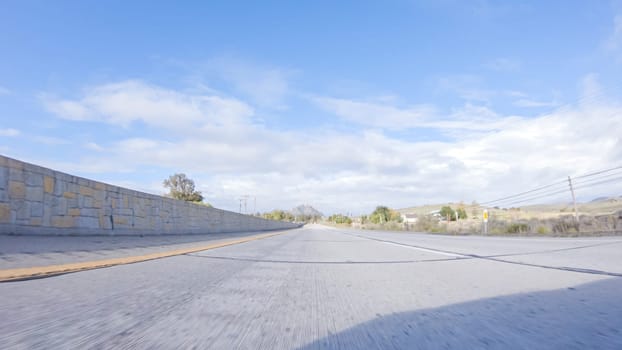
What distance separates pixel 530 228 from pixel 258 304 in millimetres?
22497

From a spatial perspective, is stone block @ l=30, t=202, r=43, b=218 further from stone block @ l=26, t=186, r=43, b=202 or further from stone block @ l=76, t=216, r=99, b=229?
stone block @ l=76, t=216, r=99, b=229

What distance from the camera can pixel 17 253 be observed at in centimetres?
508

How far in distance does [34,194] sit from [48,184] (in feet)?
1.32

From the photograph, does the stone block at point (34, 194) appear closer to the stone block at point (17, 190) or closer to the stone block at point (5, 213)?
the stone block at point (17, 190)

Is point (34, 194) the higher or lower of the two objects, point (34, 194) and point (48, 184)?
the lower

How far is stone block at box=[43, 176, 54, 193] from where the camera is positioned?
22.5ft

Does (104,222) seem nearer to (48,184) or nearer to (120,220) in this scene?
(120,220)

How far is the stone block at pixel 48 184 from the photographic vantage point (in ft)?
22.5

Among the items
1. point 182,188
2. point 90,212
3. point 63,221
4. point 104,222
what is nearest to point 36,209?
point 63,221

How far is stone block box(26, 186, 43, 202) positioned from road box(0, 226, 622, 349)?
377cm

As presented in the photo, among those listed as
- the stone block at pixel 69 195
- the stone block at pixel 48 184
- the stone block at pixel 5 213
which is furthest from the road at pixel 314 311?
the stone block at pixel 69 195

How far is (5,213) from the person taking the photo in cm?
598

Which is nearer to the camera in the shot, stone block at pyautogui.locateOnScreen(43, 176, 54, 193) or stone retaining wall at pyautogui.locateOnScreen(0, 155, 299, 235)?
stone retaining wall at pyautogui.locateOnScreen(0, 155, 299, 235)

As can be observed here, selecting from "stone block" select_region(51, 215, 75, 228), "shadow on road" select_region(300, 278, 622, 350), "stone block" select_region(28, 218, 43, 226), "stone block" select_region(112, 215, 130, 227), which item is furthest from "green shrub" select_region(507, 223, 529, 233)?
"stone block" select_region(28, 218, 43, 226)
